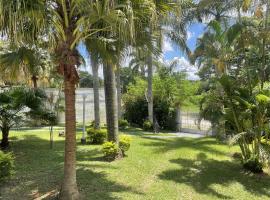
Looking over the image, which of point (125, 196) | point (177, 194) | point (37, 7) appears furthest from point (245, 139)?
point (37, 7)

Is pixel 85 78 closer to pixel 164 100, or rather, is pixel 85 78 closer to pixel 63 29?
pixel 164 100

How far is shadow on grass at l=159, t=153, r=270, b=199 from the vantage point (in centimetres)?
934

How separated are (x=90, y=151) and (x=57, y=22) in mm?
6908

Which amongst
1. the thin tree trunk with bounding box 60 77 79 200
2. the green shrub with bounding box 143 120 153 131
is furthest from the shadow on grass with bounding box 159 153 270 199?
the green shrub with bounding box 143 120 153 131

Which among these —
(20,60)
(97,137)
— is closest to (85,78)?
(97,137)

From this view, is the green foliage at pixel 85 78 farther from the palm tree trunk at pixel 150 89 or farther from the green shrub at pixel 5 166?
the palm tree trunk at pixel 150 89

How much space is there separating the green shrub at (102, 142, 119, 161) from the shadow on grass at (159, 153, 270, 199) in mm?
1802

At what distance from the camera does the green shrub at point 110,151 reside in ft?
35.5


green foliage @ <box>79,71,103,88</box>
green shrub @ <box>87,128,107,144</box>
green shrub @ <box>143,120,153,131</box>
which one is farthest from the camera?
green shrub @ <box>143,120,153,131</box>

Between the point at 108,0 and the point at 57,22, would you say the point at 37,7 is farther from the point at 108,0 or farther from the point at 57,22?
the point at 108,0

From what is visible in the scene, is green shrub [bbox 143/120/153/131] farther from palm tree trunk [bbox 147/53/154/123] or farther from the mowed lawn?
the mowed lawn

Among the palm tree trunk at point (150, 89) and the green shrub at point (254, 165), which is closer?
the green shrub at point (254, 165)

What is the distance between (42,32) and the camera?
20.8ft

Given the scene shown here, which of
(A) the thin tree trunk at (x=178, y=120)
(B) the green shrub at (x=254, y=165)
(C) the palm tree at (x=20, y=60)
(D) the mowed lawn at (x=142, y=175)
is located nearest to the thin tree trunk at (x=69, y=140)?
(D) the mowed lawn at (x=142, y=175)
